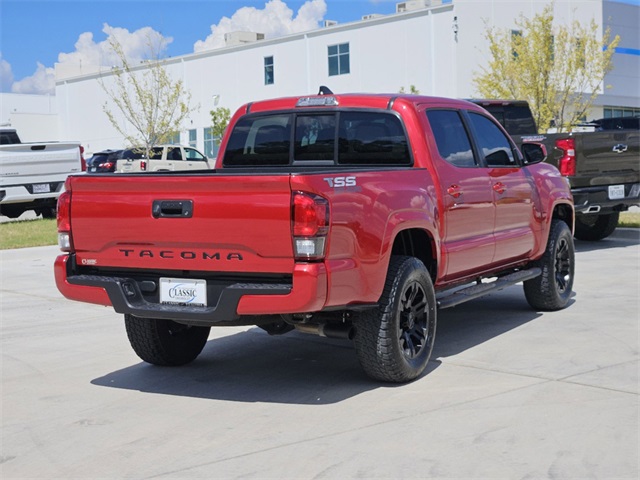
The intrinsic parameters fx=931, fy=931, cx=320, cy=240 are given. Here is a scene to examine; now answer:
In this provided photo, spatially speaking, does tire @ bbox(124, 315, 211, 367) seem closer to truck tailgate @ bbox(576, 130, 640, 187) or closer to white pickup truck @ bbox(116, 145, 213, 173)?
truck tailgate @ bbox(576, 130, 640, 187)

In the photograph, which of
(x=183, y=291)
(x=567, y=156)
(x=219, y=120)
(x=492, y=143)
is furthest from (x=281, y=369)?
(x=219, y=120)

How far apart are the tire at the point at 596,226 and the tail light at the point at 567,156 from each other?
1.94 metres

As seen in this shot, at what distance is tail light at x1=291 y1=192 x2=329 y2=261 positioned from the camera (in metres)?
5.36

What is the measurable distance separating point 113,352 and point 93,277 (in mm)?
1680

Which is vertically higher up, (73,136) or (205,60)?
(205,60)

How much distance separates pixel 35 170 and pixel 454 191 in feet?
51.3

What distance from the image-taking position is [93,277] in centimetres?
614

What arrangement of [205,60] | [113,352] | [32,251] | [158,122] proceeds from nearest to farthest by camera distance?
[113,352] → [32,251] → [158,122] → [205,60]

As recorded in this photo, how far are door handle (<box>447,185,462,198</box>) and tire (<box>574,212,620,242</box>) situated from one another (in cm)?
827

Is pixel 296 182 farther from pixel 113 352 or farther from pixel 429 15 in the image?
pixel 429 15

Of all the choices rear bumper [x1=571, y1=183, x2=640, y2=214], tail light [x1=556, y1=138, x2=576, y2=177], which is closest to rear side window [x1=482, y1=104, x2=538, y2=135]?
tail light [x1=556, y1=138, x2=576, y2=177]

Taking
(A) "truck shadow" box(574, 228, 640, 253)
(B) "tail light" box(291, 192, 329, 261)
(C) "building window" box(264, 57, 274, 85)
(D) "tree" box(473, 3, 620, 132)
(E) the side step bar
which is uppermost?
(C) "building window" box(264, 57, 274, 85)

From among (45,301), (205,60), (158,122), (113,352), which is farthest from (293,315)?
(205,60)

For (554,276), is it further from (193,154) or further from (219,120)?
(219,120)
